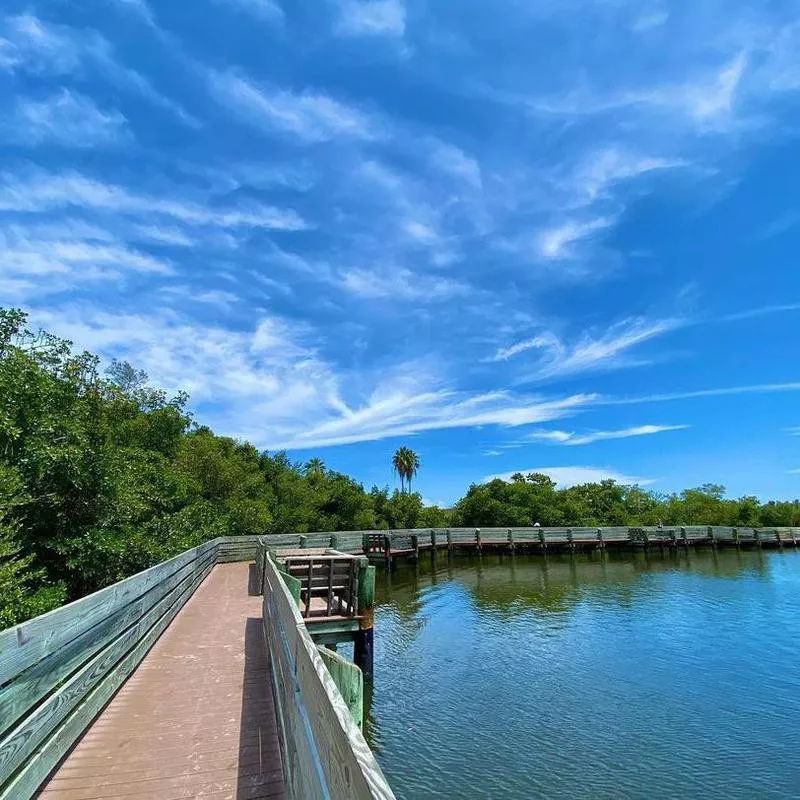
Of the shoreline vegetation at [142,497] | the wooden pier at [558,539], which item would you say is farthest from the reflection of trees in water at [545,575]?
the shoreline vegetation at [142,497]

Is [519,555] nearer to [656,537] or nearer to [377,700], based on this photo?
[656,537]

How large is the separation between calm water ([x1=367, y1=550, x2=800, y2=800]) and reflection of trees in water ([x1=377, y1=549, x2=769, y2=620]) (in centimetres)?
30

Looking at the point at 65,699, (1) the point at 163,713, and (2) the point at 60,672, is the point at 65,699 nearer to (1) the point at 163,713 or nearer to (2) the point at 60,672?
(2) the point at 60,672

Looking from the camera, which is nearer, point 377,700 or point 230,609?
Result: point 377,700

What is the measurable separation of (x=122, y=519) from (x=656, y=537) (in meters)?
36.4

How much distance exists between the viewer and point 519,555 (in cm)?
3625

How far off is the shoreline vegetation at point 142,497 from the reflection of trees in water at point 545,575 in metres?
7.93

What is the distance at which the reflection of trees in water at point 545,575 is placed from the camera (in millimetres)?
19578

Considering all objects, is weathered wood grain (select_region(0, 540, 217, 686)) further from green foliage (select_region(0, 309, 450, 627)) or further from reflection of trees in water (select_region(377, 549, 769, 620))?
reflection of trees in water (select_region(377, 549, 769, 620))

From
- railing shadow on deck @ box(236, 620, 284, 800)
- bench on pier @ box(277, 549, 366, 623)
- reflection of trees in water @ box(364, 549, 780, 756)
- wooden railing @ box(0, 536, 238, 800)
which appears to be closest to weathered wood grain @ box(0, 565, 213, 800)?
wooden railing @ box(0, 536, 238, 800)

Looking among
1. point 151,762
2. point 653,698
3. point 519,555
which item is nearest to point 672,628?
point 653,698

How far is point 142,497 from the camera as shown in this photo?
16516 millimetres

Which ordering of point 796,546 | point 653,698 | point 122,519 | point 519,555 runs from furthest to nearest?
point 796,546
point 519,555
point 122,519
point 653,698

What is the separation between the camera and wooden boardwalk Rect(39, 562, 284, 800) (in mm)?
3559
